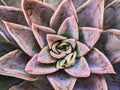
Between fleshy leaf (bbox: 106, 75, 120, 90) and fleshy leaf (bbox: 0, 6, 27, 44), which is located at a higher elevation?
fleshy leaf (bbox: 0, 6, 27, 44)

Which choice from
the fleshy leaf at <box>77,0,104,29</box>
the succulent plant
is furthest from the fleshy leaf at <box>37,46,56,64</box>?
the fleshy leaf at <box>77,0,104,29</box>

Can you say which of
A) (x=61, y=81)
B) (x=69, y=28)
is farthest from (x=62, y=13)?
(x=61, y=81)

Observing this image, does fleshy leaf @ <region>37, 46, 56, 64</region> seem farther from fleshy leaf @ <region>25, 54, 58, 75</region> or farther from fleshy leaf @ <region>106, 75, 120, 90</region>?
fleshy leaf @ <region>106, 75, 120, 90</region>

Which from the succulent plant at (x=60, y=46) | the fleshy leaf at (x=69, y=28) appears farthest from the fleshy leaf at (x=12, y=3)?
the fleshy leaf at (x=69, y=28)

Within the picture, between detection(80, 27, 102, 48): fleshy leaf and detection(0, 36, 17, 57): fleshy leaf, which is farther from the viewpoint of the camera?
detection(0, 36, 17, 57): fleshy leaf

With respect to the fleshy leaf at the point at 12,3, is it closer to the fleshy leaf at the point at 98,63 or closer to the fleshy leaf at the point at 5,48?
the fleshy leaf at the point at 5,48

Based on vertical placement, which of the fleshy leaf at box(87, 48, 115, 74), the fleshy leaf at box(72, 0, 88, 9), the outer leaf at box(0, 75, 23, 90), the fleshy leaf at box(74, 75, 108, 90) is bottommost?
the outer leaf at box(0, 75, 23, 90)
